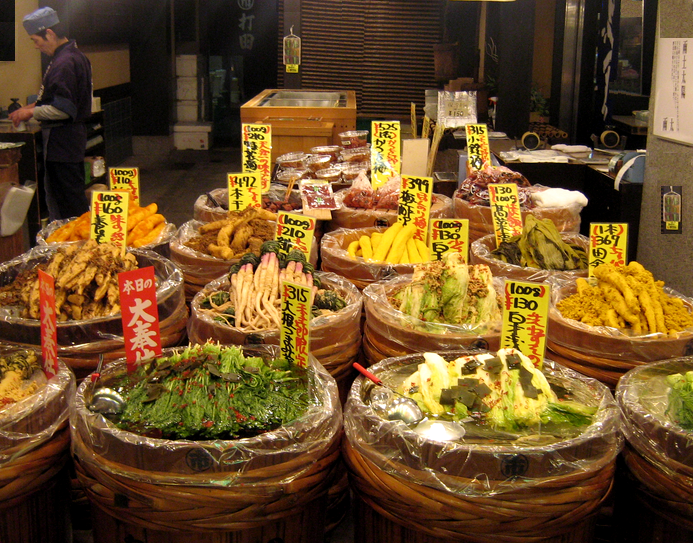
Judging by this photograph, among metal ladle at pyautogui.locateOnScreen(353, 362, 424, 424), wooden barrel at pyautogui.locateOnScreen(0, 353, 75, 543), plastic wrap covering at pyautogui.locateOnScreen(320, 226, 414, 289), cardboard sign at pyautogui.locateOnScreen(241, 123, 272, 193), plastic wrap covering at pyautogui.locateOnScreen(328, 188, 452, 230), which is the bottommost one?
wooden barrel at pyautogui.locateOnScreen(0, 353, 75, 543)

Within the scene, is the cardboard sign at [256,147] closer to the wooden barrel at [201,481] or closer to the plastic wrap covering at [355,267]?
the plastic wrap covering at [355,267]

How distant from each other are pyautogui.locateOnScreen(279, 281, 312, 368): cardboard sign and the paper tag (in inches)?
106

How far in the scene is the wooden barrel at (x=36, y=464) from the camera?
1750mm

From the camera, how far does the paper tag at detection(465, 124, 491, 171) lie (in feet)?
14.7

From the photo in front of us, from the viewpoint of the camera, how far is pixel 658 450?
180 centimetres

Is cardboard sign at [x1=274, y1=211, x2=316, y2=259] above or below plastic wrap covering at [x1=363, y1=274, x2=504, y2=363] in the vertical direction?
above

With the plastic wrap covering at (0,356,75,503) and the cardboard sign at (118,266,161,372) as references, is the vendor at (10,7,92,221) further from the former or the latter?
the plastic wrap covering at (0,356,75,503)

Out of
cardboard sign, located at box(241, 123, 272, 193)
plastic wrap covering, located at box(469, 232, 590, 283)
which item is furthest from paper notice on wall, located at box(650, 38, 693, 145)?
cardboard sign, located at box(241, 123, 272, 193)

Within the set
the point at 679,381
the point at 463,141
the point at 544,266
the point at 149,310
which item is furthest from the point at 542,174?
the point at 149,310

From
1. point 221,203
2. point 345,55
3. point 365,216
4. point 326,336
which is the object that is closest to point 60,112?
point 221,203

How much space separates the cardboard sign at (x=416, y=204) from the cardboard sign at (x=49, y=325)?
75.9 inches

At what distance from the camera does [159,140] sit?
12.3 metres

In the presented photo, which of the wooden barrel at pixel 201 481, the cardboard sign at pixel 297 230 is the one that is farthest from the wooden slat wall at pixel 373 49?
Answer: the wooden barrel at pixel 201 481

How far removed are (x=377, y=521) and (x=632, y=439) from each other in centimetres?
74
